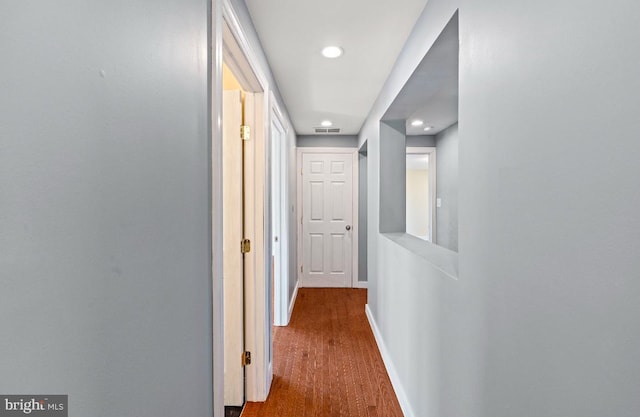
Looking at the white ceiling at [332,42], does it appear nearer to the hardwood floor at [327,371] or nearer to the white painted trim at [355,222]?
the white painted trim at [355,222]

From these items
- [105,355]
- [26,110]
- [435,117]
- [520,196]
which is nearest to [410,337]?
[520,196]

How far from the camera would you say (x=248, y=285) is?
2.17 m

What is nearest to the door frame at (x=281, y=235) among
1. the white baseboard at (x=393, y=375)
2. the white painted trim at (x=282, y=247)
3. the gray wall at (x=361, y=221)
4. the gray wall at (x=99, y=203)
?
the white painted trim at (x=282, y=247)

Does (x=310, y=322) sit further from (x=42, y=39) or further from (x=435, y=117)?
(x=42, y=39)

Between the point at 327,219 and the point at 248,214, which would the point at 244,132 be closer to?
the point at 248,214

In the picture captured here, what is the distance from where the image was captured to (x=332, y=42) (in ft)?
6.86

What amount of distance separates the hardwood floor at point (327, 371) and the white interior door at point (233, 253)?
225mm

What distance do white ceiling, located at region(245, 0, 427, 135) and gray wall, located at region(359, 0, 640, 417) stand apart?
47 cm

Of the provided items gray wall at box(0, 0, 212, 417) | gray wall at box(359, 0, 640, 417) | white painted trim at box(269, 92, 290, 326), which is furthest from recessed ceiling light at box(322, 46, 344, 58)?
gray wall at box(0, 0, 212, 417)

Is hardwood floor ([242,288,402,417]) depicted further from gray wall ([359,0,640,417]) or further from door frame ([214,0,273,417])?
gray wall ([359,0,640,417])

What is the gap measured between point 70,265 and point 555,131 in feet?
3.24

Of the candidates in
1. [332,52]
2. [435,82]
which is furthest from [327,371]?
[332,52]

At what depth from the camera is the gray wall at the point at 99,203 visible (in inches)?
17.4

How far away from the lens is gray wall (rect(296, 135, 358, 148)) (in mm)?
4910
